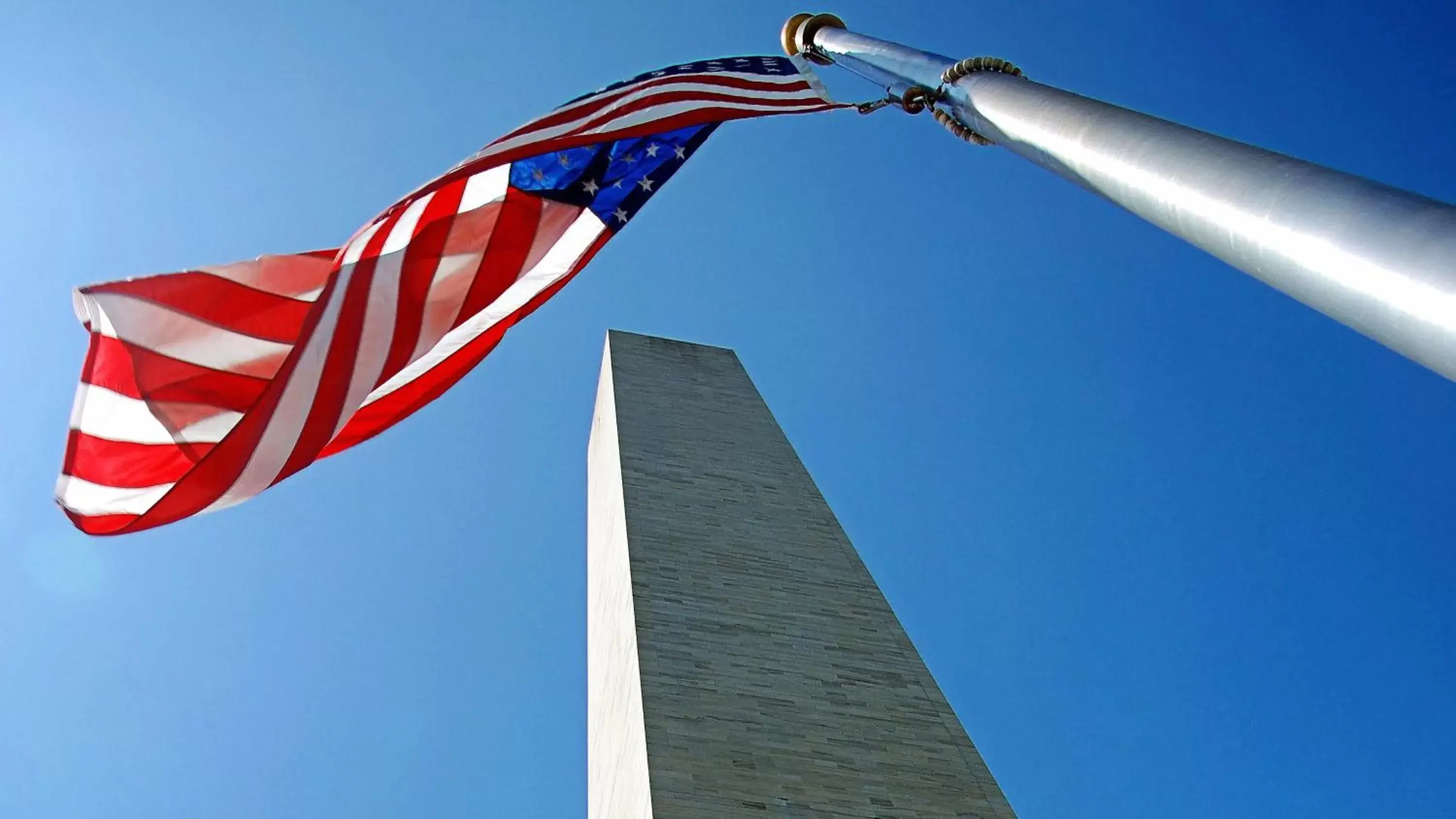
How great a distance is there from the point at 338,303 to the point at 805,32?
3361mm

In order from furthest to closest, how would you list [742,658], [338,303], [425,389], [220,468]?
[742,658], [425,389], [338,303], [220,468]

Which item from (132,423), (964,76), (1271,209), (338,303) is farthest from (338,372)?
(1271,209)

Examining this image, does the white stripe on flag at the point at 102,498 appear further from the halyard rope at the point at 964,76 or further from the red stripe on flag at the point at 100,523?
the halyard rope at the point at 964,76

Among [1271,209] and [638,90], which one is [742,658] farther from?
[1271,209]

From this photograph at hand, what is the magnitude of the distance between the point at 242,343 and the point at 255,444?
74 cm

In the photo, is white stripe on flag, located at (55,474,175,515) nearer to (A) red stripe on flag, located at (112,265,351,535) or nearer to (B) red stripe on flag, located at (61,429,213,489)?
(B) red stripe on flag, located at (61,429,213,489)

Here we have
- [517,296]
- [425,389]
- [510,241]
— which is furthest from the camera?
[425,389]

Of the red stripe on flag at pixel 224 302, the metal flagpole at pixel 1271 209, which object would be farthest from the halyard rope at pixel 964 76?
the red stripe on flag at pixel 224 302

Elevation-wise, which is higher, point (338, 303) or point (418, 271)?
point (418, 271)

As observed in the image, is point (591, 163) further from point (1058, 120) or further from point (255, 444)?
point (1058, 120)

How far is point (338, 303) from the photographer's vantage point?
6.44 meters

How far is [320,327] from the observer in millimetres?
6297

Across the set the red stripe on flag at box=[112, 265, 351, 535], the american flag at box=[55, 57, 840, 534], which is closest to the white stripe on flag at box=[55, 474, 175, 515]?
the american flag at box=[55, 57, 840, 534]

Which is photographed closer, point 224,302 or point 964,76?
point 964,76
